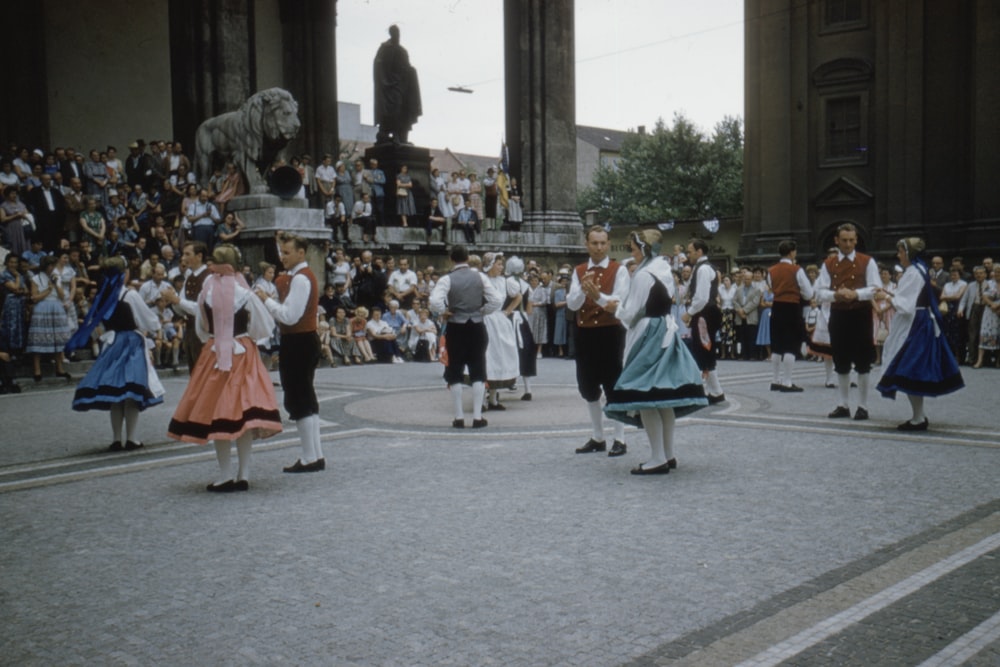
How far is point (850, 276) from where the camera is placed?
1094 cm

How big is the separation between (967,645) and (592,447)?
16.3ft

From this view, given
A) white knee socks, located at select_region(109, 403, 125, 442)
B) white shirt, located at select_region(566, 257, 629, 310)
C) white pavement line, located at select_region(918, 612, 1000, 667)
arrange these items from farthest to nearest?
1. white knee socks, located at select_region(109, 403, 125, 442)
2. white shirt, located at select_region(566, 257, 629, 310)
3. white pavement line, located at select_region(918, 612, 1000, 667)

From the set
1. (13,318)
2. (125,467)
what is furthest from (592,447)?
(13,318)

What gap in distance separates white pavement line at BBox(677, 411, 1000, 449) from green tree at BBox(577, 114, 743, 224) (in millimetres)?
55559

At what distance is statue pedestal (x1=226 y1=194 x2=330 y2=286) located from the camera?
1814 centimetres

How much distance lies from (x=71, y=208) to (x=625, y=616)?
15820mm

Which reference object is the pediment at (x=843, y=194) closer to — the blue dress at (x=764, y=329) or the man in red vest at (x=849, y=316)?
the blue dress at (x=764, y=329)

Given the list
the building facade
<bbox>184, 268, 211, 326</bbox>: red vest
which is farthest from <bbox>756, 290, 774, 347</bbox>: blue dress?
<bbox>184, 268, 211, 326</bbox>: red vest

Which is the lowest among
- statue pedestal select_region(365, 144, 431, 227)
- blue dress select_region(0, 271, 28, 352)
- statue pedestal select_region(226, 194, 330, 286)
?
blue dress select_region(0, 271, 28, 352)

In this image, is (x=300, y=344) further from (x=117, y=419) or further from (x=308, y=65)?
(x=308, y=65)

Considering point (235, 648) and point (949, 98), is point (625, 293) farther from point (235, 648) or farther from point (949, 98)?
point (949, 98)

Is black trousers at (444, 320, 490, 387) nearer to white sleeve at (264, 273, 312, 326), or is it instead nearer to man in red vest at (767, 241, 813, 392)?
white sleeve at (264, 273, 312, 326)

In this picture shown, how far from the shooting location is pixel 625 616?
14.1 ft

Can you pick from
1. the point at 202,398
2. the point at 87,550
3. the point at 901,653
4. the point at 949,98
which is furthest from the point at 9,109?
the point at 949,98
